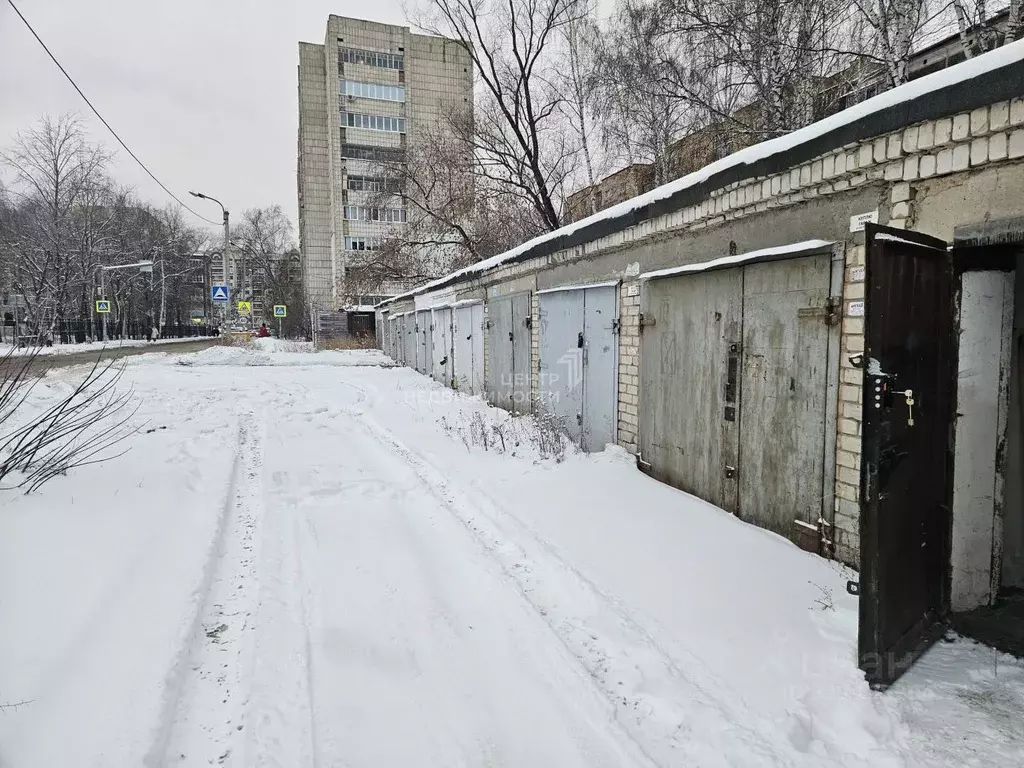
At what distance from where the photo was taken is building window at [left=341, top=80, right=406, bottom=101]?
46156mm

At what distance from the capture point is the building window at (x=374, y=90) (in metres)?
46.2

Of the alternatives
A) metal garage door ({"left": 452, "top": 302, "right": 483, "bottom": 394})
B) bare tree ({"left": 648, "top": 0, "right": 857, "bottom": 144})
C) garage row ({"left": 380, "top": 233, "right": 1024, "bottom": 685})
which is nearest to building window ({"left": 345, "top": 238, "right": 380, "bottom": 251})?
metal garage door ({"left": 452, "top": 302, "right": 483, "bottom": 394})

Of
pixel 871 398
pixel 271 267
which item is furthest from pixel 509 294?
pixel 271 267

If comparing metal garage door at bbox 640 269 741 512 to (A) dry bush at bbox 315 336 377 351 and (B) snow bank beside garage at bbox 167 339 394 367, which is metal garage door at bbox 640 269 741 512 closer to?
(B) snow bank beside garage at bbox 167 339 394 367

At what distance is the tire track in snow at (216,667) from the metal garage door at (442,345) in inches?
365

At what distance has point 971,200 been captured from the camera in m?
2.67

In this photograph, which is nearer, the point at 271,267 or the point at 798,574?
the point at 798,574

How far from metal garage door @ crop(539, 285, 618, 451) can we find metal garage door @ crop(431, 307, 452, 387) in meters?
5.73

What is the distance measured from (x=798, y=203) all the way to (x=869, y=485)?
214cm

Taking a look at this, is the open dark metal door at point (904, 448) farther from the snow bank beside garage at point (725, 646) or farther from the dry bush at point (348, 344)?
the dry bush at point (348, 344)

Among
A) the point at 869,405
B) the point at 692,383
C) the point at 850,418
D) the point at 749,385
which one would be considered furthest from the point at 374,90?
the point at 869,405

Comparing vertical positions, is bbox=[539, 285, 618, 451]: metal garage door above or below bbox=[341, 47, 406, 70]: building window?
below

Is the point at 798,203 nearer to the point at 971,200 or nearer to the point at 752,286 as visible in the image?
the point at 752,286

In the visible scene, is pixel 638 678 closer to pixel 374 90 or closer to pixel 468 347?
pixel 468 347
